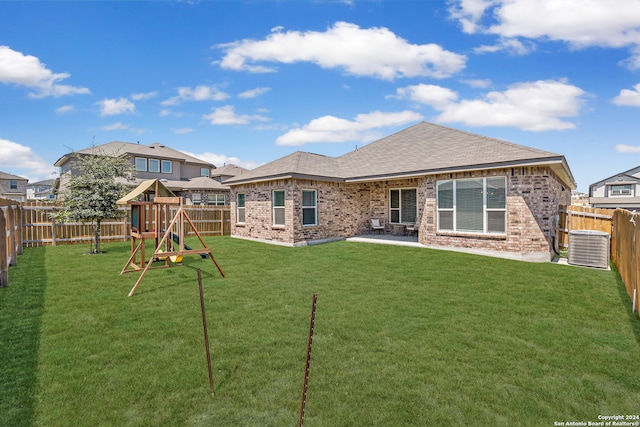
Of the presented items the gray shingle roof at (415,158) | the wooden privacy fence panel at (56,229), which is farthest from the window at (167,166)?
the gray shingle roof at (415,158)

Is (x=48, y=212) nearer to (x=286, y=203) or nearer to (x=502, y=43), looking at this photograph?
(x=286, y=203)

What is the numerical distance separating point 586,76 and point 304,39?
15559 millimetres

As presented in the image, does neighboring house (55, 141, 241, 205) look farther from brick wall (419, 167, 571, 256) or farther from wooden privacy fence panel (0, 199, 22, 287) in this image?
brick wall (419, 167, 571, 256)

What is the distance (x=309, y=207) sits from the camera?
15.5m

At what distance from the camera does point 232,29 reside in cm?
1302

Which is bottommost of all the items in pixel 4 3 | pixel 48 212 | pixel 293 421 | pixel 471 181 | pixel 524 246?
pixel 293 421

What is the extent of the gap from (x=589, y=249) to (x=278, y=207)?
12.1m

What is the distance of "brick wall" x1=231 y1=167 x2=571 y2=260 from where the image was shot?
10.8m

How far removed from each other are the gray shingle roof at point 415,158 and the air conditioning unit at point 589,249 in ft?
8.02

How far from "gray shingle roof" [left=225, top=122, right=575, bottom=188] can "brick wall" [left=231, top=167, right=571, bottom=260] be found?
1.61 ft

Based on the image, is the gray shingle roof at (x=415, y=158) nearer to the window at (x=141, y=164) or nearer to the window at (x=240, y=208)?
the window at (x=240, y=208)

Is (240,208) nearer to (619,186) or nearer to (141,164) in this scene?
(141,164)

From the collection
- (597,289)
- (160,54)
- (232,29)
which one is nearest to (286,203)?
(232,29)

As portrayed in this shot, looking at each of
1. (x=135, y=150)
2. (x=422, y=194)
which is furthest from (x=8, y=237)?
(x=135, y=150)
